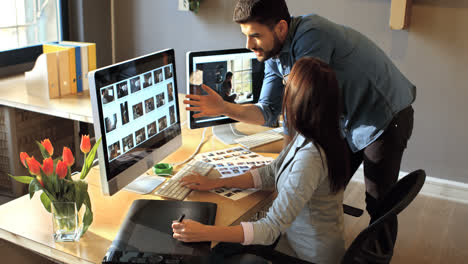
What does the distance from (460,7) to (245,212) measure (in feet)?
7.52

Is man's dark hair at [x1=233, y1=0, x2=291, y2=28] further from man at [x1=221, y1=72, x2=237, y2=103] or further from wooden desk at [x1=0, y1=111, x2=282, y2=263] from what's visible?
wooden desk at [x1=0, y1=111, x2=282, y2=263]

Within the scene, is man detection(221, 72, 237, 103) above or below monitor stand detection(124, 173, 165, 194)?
above

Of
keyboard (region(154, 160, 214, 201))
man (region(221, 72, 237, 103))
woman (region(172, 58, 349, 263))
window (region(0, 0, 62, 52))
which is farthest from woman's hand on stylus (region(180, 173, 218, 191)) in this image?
window (region(0, 0, 62, 52))

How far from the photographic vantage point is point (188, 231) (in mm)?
1389

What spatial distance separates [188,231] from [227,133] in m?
1.07

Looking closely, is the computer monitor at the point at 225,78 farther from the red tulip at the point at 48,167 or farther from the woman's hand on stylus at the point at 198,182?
the red tulip at the point at 48,167

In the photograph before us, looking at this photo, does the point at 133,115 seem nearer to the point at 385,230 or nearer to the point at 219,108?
the point at 219,108

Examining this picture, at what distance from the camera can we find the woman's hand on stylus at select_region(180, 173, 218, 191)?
1.75 meters

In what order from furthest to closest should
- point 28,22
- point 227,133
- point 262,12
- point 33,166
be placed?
point 28,22 < point 227,133 < point 262,12 < point 33,166

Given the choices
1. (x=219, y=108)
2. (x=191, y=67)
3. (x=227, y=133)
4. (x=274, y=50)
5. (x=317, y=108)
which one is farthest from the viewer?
(x=227, y=133)

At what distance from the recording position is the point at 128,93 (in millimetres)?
1641

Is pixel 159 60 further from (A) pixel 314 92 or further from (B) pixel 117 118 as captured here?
(A) pixel 314 92

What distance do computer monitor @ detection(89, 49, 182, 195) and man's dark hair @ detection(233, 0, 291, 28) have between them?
316mm

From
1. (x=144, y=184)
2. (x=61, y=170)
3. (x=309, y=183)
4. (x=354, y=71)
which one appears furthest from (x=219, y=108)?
(x=61, y=170)
